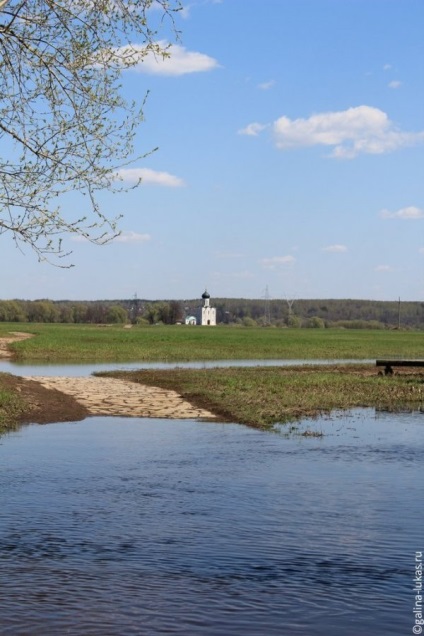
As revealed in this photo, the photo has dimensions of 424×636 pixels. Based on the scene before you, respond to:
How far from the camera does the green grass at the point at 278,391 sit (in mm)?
22266

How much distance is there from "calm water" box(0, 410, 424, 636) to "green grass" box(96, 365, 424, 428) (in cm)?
554

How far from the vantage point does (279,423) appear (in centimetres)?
2025

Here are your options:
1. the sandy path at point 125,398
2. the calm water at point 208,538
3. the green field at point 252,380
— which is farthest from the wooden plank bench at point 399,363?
the calm water at point 208,538

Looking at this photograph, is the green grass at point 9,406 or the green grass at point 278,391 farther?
the green grass at point 278,391

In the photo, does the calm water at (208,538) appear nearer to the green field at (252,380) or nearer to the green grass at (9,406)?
the green grass at (9,406)

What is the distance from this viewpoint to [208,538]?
9.71 meters

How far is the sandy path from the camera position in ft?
73.5

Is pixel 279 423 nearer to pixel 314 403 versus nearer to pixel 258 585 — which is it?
pixel 314 403

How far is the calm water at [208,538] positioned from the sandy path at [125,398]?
554cm

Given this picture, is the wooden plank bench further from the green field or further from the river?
the river

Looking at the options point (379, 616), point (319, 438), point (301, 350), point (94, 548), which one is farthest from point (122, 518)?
point (301, 350)

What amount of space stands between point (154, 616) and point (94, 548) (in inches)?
84.6

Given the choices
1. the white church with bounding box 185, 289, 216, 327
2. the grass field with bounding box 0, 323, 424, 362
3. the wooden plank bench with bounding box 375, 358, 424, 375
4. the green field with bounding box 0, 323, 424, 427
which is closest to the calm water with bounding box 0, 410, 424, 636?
the green field with bounding box 0, 323, 424, 427

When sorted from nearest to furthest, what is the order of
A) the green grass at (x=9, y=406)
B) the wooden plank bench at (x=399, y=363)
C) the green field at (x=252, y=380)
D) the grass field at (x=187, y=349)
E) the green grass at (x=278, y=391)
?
the green grass at (x=9, y=406) < the green grass at (x=278, y=391) < the green field at (x=252, y=380) < the wooden plank bench at (x=399, y=363) < the grass field at (x=187, y=349)
